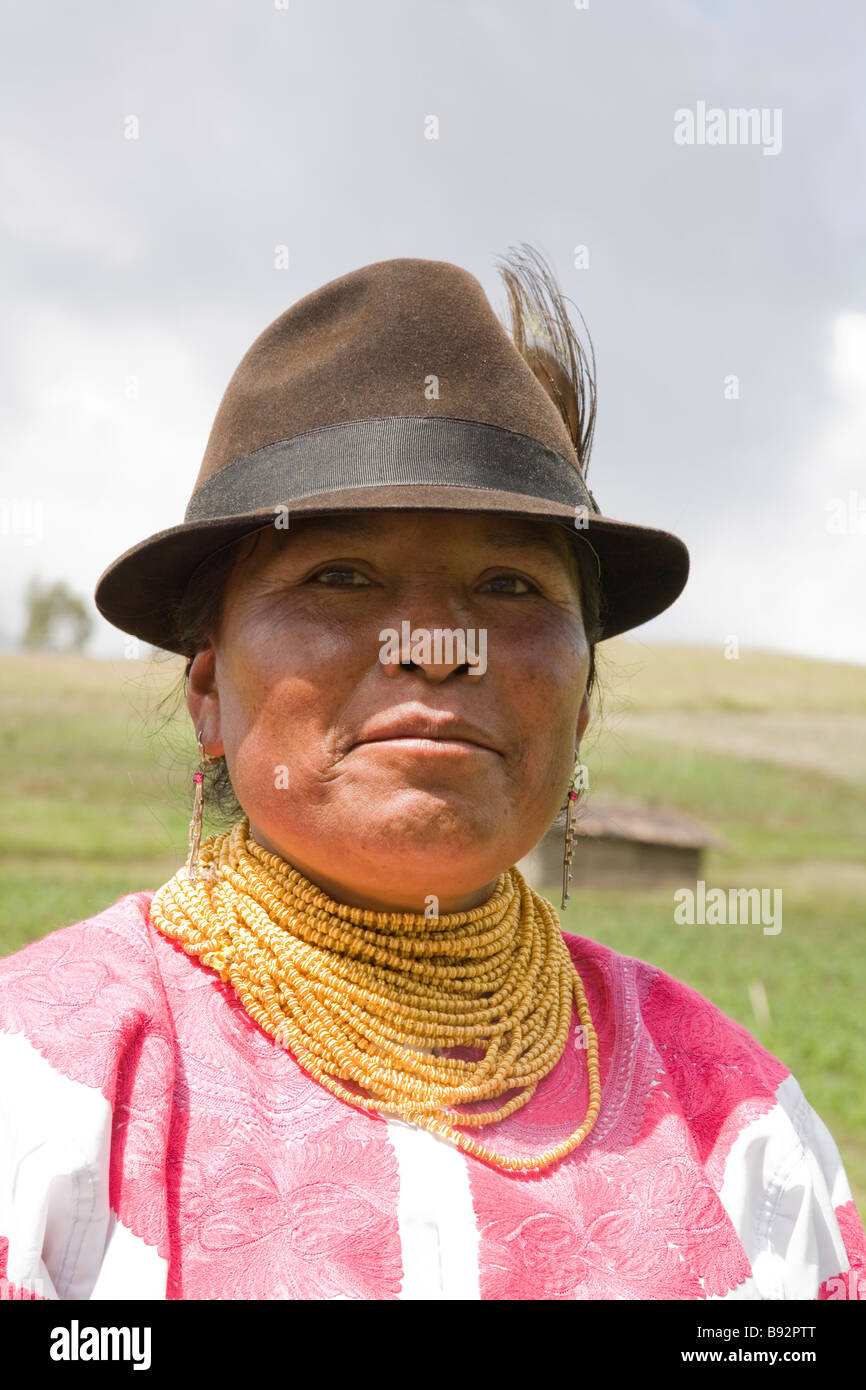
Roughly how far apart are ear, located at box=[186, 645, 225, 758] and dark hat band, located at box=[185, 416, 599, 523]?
11.9 inches

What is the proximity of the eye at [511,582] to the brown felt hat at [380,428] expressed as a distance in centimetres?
13

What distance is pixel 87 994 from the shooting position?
1790mm

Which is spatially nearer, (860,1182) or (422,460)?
(422,460)

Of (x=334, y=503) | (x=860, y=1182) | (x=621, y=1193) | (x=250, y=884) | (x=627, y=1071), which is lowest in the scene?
(x=860, y=1182)

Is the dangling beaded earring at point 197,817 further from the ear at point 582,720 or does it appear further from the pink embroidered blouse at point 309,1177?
the ear at point 582,720

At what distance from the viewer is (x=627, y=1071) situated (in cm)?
221

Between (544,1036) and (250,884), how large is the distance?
0.61m

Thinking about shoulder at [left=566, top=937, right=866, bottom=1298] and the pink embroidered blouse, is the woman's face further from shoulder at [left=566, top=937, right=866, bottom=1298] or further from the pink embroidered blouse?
shoulder at [left=566, top=937, right=866, bottom=1298]

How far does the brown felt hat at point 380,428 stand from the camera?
6.35ft

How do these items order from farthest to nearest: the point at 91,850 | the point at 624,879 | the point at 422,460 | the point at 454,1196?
the point at 91,850
the point at 624,879
the point at 422,460
the point at 454,1196

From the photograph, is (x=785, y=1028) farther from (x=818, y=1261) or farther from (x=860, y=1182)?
(x=818, y=1261)

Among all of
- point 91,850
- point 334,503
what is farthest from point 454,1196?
point 91,850

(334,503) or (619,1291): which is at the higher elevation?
(334,503)

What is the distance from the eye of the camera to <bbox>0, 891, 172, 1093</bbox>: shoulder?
1687 mm
